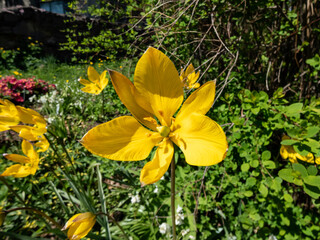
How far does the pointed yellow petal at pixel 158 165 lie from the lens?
64 cm

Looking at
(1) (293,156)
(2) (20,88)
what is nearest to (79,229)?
(1) (293,156)

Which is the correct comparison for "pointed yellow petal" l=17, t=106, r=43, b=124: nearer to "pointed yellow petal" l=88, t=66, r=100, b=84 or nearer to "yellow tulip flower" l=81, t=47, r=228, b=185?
"yellow tulip flower" l=81, t=47, r=228, b=185

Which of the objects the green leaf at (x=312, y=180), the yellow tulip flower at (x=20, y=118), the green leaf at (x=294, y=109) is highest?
the green leaf at (x=294, y=109)

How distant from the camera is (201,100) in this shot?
707 mm

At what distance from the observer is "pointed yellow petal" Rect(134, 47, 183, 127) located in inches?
27.8

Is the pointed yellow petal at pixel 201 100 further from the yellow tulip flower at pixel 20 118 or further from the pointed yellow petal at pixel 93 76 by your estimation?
the pointed yellow petal at pixel 93 76

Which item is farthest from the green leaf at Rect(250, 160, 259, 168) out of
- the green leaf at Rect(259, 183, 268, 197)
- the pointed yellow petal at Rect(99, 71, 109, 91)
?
the pointed yellow petal at Rect(99, 71, 109, 91)

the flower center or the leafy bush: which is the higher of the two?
the flower center

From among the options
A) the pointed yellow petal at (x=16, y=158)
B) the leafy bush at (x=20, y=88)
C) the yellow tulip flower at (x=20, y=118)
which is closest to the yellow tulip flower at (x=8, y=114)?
the yellow tulip flower at (x=20, y=118)

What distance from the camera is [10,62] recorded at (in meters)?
8.03

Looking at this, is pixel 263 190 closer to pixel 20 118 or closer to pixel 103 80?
pixel 20 118

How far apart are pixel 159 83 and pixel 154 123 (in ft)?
0.59

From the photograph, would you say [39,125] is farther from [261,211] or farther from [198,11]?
[261,211]

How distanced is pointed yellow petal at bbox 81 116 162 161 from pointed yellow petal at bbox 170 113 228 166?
13cm
